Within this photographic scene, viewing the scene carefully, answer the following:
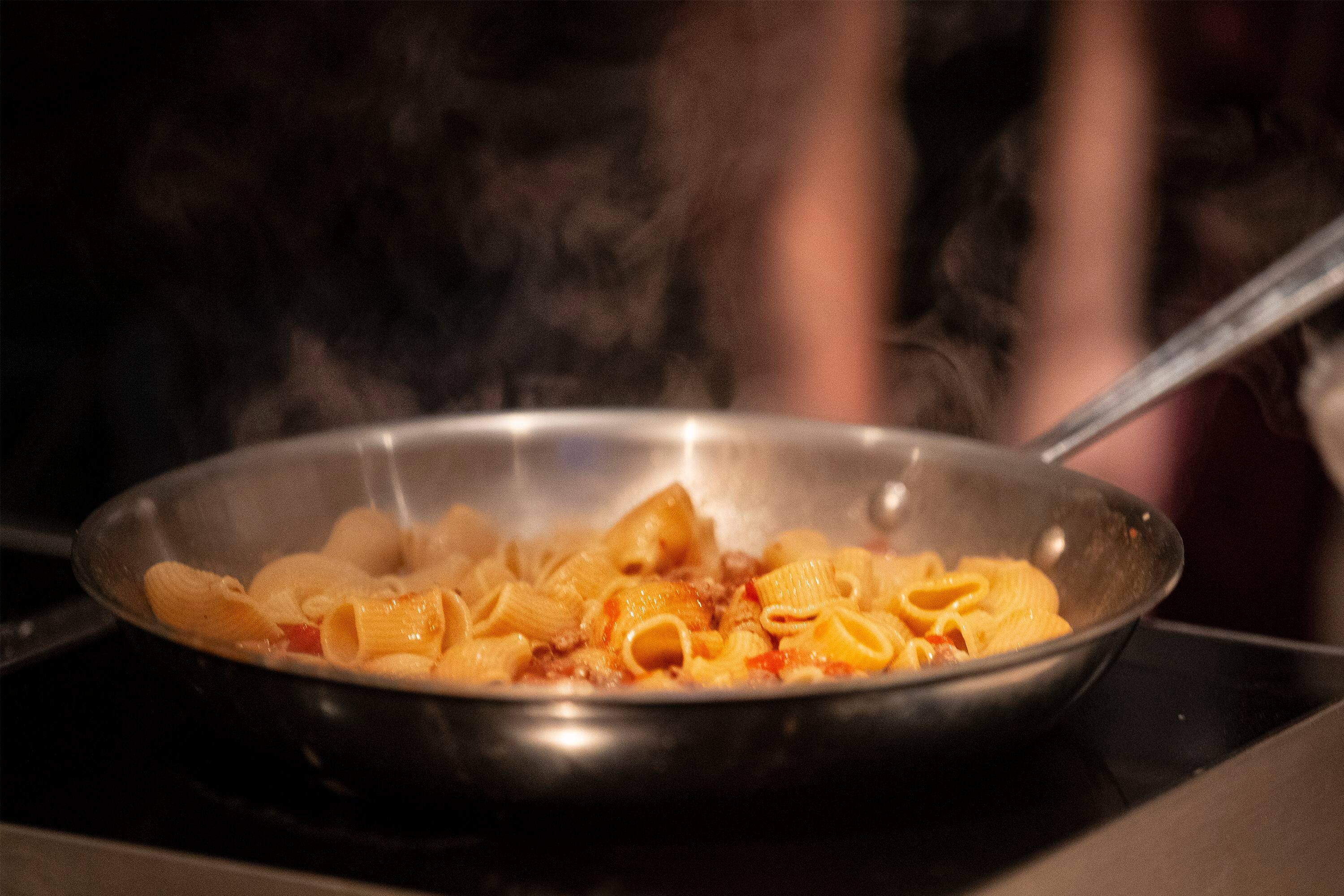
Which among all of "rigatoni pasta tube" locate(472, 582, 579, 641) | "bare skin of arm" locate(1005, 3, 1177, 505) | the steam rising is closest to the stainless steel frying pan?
"rigatoni pasta tube" locate(472, 582, 579, 641)

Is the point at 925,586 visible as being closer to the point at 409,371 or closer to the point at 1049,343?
the point at 1049,343

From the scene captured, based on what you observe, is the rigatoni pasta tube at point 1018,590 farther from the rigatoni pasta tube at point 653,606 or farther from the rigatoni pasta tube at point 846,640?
the rigatoni pasta tube at point 653,606

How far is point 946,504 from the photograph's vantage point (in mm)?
1424

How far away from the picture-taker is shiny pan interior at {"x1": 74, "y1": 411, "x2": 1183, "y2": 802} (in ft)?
2.41

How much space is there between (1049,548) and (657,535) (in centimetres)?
46

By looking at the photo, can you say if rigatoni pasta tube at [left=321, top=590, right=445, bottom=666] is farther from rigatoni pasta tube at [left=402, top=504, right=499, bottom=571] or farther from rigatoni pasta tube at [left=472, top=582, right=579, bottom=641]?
rigatoni pasta tube at [left=402, top=504, right=499, bottom=571]

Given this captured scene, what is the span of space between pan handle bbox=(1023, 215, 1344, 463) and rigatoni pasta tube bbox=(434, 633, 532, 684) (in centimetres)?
74

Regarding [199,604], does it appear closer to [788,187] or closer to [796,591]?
[796,591]

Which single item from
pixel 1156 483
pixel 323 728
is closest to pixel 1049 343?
pixel 1156 483

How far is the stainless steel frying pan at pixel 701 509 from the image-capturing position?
74cm

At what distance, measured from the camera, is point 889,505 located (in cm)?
147

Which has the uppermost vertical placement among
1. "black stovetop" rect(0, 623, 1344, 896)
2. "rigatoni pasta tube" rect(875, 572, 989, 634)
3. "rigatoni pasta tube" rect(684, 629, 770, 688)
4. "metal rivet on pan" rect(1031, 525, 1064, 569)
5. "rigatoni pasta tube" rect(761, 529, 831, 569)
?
"rigatoni pasta tube" rect(761, 529, 831, 569)

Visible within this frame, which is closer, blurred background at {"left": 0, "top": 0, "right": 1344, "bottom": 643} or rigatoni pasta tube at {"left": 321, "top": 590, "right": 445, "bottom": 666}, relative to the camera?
rigatoni pasta tube at {"left": 321, "top": 590, "right": 445, "bottom": 666}

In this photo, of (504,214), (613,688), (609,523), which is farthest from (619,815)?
(504,214)
